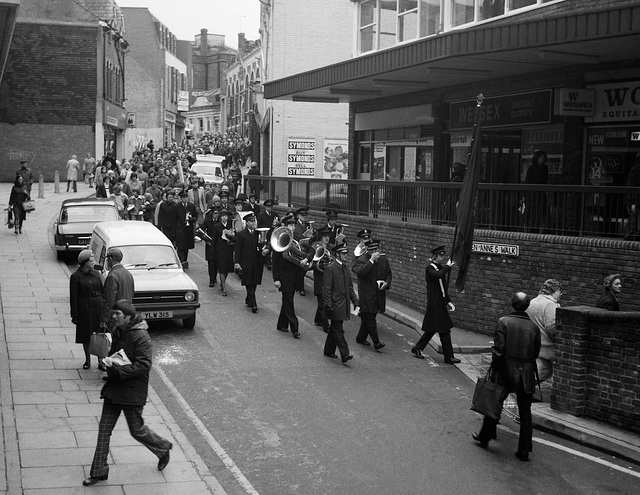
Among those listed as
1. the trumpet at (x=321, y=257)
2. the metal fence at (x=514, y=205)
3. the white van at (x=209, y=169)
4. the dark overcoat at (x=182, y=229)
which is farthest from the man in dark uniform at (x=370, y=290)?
the white van at (x=209, y=169)

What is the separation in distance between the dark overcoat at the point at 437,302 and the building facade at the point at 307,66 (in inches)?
982

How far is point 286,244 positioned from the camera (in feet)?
56.5

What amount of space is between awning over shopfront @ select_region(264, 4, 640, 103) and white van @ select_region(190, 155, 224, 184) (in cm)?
1460

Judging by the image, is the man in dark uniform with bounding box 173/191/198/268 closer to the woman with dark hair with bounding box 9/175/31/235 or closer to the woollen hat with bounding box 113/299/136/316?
the woman with dark hair with bounding box 9/175/31/235

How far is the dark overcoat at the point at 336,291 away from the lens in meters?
14.2

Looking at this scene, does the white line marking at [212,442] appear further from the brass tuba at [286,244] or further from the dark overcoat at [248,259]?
the dark overcoat at [248,259]

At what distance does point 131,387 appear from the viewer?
886cm

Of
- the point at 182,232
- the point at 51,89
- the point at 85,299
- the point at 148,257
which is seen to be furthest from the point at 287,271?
the point at 51,89

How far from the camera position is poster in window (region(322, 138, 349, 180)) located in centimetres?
3922

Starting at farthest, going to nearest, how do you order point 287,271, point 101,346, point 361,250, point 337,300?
point 287,271
point 361,250
point 337,300
point 101,346

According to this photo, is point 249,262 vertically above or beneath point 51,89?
beneath

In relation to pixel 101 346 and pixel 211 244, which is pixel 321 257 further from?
pixel 101 346

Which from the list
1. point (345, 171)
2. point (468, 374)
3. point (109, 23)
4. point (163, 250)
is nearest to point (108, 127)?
point (109, 23)

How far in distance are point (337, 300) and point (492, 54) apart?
665 cm
